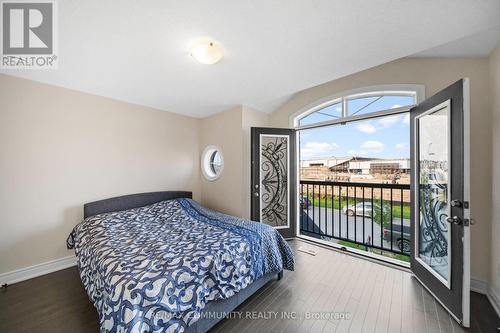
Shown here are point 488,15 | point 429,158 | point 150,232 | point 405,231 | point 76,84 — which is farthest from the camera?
point 405,231

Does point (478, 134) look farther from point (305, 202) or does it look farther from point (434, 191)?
point (305, 202)

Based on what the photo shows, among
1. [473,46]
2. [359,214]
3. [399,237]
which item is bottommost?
[399,237]

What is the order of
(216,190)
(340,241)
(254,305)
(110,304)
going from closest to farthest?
(110,304)
(254,305)
(340,241)
(216,190)

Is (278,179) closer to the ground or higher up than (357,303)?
higher up

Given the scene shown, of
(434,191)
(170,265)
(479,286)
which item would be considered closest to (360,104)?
(434,191)

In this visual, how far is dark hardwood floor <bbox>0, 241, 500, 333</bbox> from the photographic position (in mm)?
1516

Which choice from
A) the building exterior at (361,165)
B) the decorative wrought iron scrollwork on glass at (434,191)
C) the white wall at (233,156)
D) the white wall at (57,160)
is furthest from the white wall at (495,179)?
the white wall at (57,160)

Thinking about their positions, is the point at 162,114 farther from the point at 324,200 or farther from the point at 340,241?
the point at 340,241

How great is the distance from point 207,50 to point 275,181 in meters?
2.36

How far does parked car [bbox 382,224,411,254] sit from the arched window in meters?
1.77

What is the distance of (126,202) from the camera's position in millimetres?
2836

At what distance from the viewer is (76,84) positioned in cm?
240

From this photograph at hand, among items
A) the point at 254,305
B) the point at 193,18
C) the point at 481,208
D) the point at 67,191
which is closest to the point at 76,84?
the point at 67,191

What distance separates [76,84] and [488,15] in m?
4.21
